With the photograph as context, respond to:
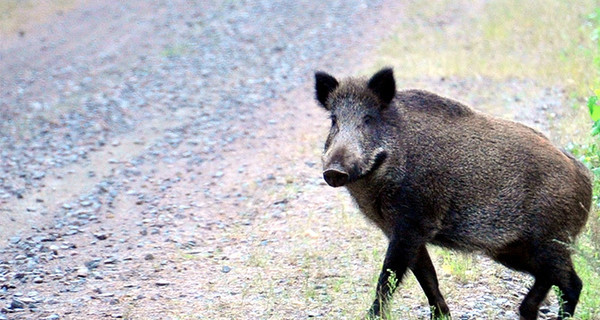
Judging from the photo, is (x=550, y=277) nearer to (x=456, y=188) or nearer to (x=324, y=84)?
(x=456, y=188)

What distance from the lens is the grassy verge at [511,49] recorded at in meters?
11.8

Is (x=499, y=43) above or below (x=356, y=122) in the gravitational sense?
below

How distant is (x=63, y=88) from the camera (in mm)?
14461

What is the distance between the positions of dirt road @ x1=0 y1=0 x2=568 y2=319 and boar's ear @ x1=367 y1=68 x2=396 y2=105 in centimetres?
165

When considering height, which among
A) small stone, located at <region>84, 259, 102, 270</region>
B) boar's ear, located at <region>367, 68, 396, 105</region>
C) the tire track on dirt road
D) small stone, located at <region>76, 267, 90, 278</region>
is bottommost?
the tire track on dirt road

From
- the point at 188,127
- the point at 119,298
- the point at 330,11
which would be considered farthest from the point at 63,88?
the point at 119,298

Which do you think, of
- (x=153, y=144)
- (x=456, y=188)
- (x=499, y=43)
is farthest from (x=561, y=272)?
(x=499, y=43)

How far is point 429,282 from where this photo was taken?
6.18m

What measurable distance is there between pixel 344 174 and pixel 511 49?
1004 cm

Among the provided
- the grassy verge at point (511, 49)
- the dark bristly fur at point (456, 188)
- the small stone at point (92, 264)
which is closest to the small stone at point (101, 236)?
the small stone at point (92, 264)

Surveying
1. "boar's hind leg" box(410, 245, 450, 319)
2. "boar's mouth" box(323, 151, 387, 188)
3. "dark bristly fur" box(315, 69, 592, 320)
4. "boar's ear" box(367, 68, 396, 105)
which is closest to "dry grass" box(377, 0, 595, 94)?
"dark bristly fur" box(315, 69, 592, 320)

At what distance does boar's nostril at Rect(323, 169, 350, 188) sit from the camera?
564 centimetres

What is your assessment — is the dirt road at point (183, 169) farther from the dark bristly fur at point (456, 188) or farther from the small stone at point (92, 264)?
the dark bristly fur at point (456, 188)

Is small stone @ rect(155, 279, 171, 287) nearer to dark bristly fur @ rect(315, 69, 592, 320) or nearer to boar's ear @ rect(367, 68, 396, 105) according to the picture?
dark bristly fur @ rect(315, 69, 592, 320)
